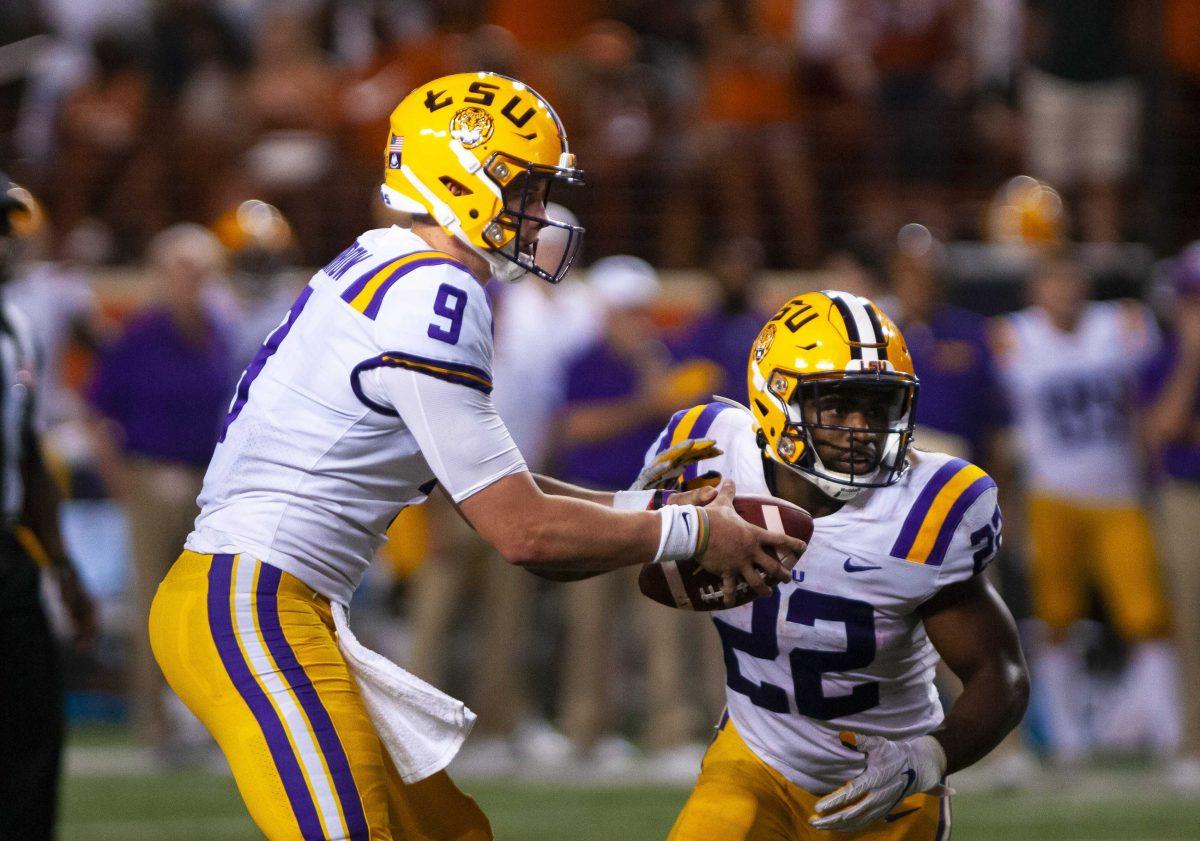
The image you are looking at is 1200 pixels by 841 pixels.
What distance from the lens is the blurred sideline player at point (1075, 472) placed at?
6934mm

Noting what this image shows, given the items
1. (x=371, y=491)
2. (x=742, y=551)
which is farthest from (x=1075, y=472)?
(x=371, y=491)

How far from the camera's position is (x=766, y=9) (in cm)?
1021

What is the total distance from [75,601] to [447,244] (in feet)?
6.52

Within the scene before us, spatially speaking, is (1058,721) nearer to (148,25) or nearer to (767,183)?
(767,183)

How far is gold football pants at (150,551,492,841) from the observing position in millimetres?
2908

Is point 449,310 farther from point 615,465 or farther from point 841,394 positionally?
point 615,465

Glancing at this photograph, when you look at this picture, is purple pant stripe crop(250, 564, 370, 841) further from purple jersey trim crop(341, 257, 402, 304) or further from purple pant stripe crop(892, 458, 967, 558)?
purple pant stripe crop(892, 458, 967, 558)

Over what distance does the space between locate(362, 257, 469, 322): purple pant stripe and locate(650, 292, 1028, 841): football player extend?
2.38ft

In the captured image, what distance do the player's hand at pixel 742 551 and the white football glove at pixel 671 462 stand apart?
0.31m

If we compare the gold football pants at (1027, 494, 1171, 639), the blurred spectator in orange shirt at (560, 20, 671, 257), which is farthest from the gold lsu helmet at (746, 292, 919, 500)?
the blurred spectator in orange shirt at (560, 20, 671, 257)

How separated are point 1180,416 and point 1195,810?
59.7 inches

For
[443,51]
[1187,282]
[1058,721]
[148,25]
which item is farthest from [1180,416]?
[148,25]

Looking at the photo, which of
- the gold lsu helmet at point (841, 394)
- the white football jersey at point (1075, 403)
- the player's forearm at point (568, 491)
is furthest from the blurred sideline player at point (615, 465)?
the gold lsu helmet at point (841, 394)

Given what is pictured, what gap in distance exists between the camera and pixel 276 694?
2959 mm
